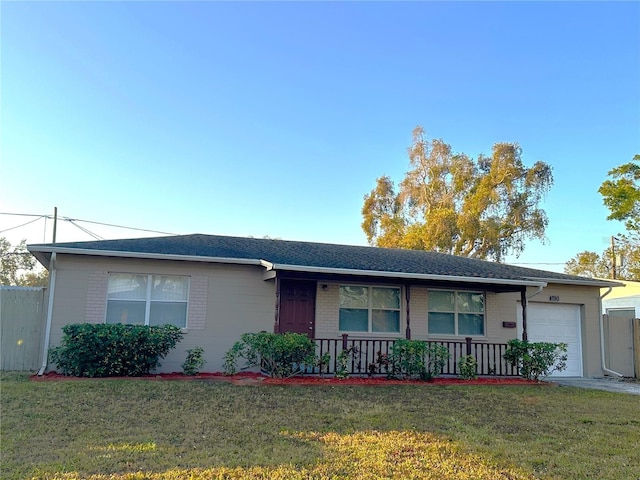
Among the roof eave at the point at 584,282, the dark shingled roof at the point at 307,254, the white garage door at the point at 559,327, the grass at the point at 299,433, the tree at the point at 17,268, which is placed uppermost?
the tree at the point at 17,268

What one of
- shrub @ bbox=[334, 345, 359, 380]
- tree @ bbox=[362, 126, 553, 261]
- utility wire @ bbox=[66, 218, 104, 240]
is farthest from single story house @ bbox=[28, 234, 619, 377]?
utility wire @ bbox=[66, 218, 104, 240]

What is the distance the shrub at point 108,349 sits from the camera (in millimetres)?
9727

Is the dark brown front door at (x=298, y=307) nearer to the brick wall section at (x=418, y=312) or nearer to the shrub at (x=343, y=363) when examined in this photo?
the shrub at (x=343, y=363)

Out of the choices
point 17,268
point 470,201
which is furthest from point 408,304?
point 17,268

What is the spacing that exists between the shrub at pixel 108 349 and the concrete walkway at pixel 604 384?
9297 millimetres

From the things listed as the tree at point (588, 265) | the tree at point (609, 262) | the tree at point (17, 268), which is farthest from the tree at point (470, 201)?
the tree at point (17, 268)

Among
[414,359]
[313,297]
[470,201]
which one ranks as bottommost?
[414,359]

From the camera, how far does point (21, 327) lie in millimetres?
11336

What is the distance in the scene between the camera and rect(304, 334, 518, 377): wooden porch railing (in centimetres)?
1146

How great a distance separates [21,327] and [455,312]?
34.8ft

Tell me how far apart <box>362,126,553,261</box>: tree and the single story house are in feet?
51.2

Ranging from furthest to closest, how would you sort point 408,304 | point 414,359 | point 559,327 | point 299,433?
point 559,327
point 408,304
point 414,359
point 299,433

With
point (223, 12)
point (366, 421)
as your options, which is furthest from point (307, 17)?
point (366, 421)

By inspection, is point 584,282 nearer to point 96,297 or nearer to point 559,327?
point 559,327
